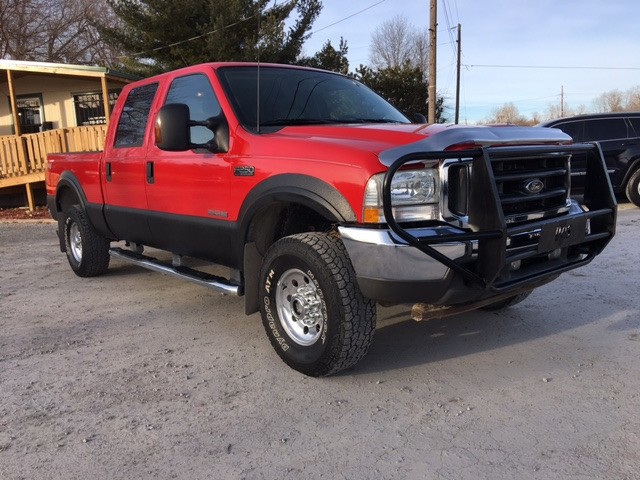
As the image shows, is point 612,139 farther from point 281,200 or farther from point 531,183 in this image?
point 281,200

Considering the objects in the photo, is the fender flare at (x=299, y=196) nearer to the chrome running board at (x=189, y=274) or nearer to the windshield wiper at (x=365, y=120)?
the chrome running board at (x=189, y=274)

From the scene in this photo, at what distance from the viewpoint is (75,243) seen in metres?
6.39

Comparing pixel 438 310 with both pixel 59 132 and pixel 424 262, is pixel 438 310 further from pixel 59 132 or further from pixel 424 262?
pixel 59 132

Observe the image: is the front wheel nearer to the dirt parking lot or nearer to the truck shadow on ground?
the dirt parking lot

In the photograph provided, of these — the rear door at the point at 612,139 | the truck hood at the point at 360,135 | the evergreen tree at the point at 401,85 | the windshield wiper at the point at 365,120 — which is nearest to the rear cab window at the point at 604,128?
the rear door at the point at 612,139

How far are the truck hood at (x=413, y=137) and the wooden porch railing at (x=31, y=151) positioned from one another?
11590mm

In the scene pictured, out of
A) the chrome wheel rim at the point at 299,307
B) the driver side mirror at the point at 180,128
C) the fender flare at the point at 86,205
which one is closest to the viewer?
the chrome wheel rim at the point at 299,307

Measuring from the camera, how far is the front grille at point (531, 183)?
3.11m

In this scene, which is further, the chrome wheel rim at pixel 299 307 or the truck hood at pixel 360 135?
the chrome wheel rim at pixel 299 307

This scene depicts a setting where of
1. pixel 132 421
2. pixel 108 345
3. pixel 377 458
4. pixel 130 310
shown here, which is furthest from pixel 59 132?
pixel 377 458

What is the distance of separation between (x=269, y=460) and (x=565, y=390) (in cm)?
175

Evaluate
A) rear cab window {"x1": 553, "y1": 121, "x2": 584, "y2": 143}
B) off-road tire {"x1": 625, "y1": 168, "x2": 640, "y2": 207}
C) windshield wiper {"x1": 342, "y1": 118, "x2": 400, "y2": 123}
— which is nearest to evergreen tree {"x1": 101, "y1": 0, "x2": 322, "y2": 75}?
rear cab window {"x1": 553, "y1": 121, "x2": 584, "y2": 143}

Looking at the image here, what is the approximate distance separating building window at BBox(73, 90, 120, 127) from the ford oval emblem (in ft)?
52.4

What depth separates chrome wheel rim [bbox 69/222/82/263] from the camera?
247 inches
